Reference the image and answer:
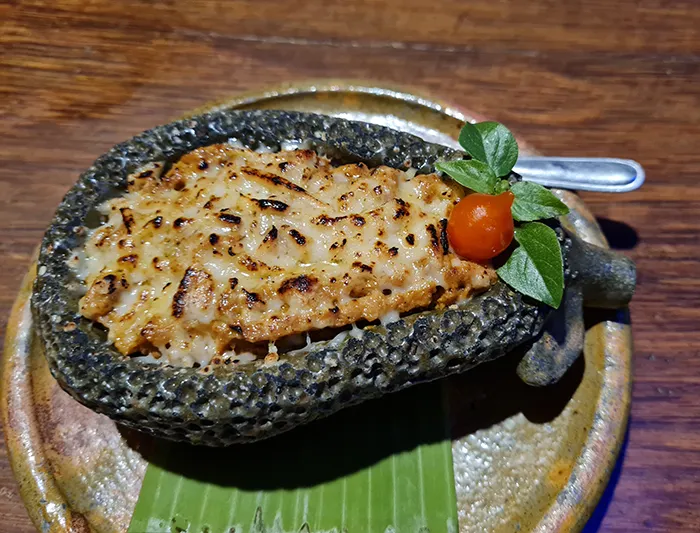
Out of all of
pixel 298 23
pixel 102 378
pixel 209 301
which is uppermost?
pixel 298 23

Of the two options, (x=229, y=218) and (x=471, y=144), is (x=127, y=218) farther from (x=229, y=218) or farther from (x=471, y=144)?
(x=471, y=144)

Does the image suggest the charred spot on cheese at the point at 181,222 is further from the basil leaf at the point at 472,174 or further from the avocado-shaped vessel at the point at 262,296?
the basil leaf at the point at 472,174

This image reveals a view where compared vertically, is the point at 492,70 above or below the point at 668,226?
above

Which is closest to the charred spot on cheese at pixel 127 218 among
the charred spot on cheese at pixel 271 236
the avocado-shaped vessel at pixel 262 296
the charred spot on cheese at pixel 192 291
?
the avocado-shaped vessel at pixel 262 296

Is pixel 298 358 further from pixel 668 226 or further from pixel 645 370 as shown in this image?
pixel 668 226

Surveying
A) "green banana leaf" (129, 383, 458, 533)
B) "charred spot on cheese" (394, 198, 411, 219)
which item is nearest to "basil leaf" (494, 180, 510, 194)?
"charred spot on cheese" (394, 198, 411, 219)

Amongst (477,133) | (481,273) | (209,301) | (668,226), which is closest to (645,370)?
A: (668,226)

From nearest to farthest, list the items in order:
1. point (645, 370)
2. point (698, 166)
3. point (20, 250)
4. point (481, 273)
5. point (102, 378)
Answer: point (102, 378) < point (481, 273) < point (645, 370) < point (20, 250) < point (698, 166)
